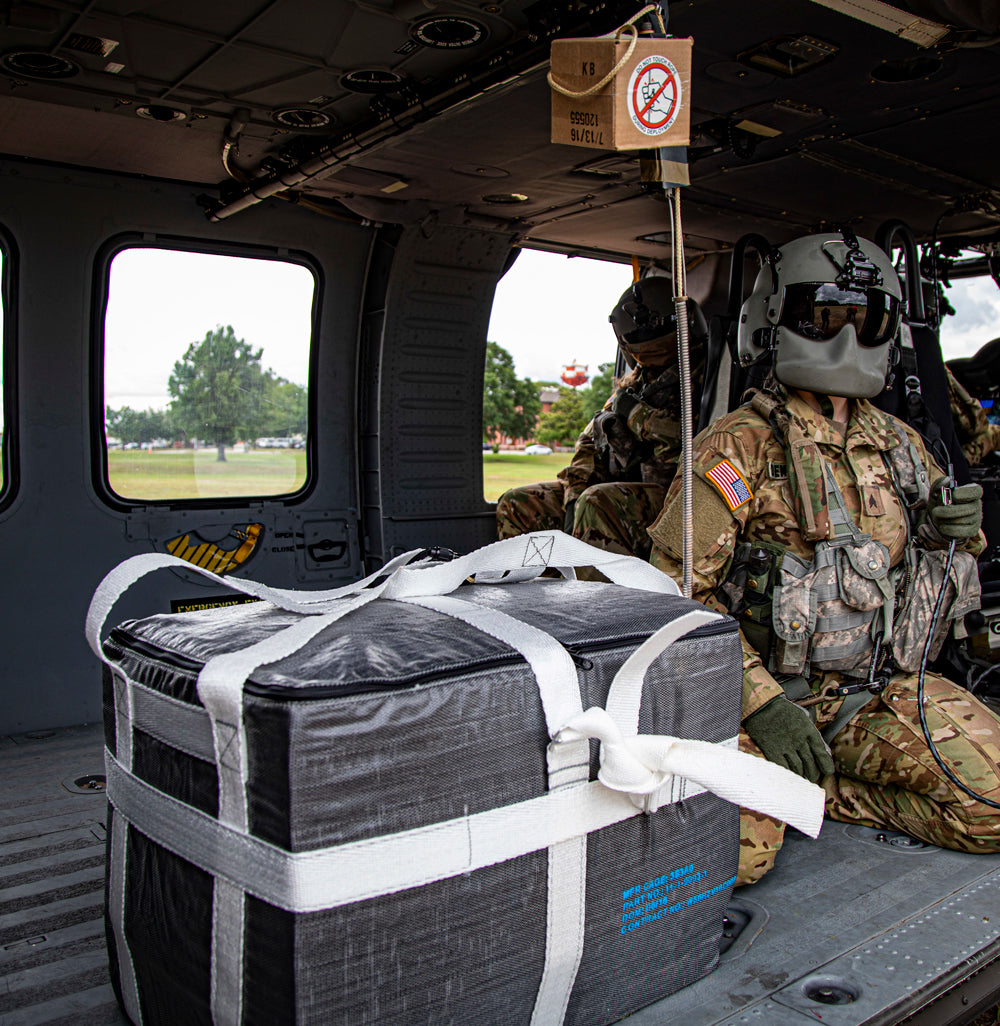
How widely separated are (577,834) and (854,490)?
1.70 metres

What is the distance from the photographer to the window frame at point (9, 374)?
142 inches

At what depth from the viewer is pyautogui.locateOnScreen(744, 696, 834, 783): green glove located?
2.11m

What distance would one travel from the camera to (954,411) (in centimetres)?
395

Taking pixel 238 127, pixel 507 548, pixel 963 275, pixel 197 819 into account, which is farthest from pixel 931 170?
pixel 197 819

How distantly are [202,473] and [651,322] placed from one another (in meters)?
2.35

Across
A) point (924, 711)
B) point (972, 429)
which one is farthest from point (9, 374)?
point (972, 429)

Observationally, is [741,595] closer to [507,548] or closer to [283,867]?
[507,548]

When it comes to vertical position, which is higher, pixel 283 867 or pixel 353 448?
pixel 353 448

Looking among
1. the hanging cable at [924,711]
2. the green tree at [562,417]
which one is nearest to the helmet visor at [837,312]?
the hanging cable at [924,711]

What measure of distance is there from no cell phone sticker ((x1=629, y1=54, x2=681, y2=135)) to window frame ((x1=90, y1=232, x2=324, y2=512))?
2795 mm

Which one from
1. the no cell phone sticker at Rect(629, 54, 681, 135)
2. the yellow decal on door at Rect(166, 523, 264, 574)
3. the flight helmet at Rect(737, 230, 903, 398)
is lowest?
the yellow decal on door at Rect(166, 523, 264, 574)

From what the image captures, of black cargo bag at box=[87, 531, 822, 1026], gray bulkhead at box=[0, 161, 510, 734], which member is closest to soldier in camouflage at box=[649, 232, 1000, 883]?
black cargo bag at box=[87, 531, 822, 1026]

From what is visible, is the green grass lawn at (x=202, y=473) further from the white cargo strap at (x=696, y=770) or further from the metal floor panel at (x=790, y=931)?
the white cargo strap at (x=696, y=770)

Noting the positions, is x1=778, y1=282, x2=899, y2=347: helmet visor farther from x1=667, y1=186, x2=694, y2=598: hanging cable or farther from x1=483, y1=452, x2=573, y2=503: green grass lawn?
x1=483, y1=452, x2=573, y2=503: green grass lawn
